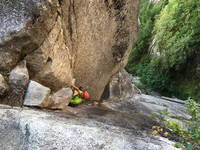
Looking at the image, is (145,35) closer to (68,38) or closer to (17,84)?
(68,38)

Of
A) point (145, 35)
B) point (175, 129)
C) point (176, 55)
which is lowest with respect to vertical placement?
point (175, 129)

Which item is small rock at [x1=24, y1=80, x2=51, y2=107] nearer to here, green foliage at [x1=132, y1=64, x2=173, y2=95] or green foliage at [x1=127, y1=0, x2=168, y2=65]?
green foliage at [x1=132, y1=64, x2=173, y2=95]

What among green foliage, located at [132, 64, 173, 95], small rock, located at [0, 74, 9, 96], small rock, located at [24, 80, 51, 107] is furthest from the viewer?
green foliage, located at [132, 64, 173, 95]

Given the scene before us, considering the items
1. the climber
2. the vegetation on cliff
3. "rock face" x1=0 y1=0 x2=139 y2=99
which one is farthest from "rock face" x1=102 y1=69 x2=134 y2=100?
the vegetation on cliff

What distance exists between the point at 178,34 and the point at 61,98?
39.2 feet

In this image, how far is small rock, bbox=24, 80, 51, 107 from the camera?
3.56 metres

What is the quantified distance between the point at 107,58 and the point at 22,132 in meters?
3.93

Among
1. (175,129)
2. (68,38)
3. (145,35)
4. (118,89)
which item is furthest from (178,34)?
(68,38)

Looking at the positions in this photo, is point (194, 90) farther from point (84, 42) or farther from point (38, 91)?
point (38, 91)

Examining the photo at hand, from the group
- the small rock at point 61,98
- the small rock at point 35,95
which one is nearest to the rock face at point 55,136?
the small rock at point 35,95

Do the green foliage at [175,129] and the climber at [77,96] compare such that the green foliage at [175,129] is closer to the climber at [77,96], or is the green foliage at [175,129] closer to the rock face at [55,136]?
the rock face at [55,136]

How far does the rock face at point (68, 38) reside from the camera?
3.44m

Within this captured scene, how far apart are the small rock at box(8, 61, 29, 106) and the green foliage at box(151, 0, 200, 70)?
449 inches

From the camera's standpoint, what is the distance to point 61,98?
14.1ft
